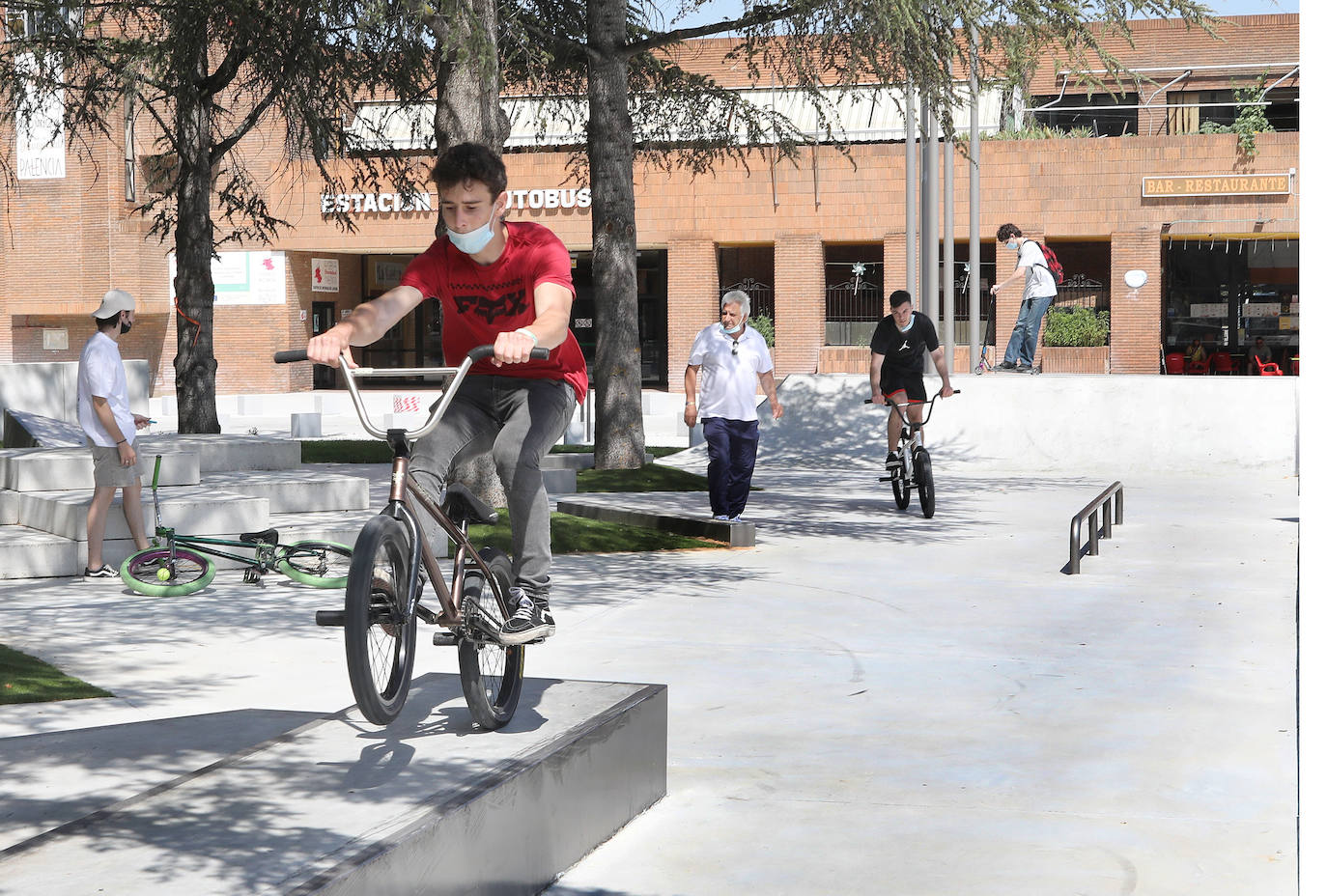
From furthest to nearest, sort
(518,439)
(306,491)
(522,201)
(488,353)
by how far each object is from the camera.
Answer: (522,201), (306,491), (518,439), (488,353)

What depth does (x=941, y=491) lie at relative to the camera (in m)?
17.3

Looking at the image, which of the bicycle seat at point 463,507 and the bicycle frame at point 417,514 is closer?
the bicycle frame at point 417,514

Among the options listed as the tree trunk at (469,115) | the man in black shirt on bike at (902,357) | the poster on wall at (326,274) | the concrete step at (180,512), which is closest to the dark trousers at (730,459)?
the tree trunk at (469,115)

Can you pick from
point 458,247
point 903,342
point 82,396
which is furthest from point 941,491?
point 458,247

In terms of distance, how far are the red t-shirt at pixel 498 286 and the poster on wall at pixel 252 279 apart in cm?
4337

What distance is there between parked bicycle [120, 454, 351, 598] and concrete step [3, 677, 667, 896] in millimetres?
4315

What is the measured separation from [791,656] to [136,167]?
43415mm

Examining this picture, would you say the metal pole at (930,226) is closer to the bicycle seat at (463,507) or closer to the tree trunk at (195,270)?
the tree trunk at (195,270)

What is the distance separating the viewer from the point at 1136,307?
4162 centimetres

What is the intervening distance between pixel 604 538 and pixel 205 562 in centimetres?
341

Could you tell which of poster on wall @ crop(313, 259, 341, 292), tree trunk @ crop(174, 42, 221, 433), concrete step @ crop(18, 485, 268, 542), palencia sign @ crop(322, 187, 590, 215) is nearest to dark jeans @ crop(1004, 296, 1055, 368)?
tree trunk @ crop(174, 42, 221, 433)

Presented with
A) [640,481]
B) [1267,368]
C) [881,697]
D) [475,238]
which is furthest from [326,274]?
[475,238]

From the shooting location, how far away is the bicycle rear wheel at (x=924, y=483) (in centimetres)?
1414

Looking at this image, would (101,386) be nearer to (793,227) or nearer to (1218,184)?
(793,227)
